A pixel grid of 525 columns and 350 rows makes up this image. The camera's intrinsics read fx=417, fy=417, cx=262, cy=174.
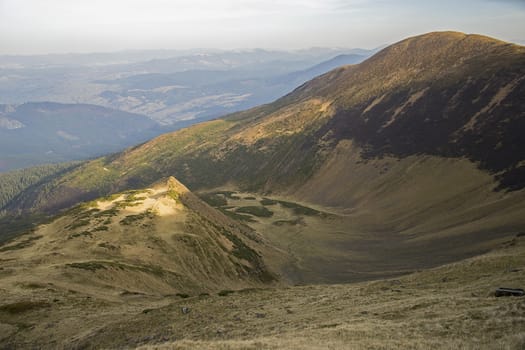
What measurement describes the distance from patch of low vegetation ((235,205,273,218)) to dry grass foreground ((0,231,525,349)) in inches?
4102

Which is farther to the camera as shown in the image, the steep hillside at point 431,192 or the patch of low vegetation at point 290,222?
the patch of low vegetation at point 290,222

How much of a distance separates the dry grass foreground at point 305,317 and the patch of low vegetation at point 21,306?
0.10m

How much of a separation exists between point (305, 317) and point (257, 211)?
129336 mm

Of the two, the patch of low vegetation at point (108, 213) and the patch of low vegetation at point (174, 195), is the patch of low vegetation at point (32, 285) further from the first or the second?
the patch of low vegetation at point (174, 195)

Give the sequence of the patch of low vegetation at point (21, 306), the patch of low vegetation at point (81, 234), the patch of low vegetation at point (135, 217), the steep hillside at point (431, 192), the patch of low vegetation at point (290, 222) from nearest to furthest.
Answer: the patch of low vegetation at point (21, 306), the patch of low vegetation at point (81, 234), the patch of low vegetation at point (135, 217), the steep hillside at point (431, 192), the patch of low vegetation at point (290, 222)

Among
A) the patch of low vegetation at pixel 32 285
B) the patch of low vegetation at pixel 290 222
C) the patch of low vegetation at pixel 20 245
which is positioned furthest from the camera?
the patch of low vegetation at pixel 290 222

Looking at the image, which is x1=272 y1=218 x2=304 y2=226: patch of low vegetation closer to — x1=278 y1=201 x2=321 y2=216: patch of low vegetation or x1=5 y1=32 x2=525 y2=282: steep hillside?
x1=5 y1=32 x2=525 y2=282: steep hillside

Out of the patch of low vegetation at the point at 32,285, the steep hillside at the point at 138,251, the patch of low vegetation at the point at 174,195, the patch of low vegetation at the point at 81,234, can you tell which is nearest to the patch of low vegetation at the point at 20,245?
the steep hillside at the point at 138,251

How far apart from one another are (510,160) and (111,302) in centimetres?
13144

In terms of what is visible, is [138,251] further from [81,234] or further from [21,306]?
[21,306]

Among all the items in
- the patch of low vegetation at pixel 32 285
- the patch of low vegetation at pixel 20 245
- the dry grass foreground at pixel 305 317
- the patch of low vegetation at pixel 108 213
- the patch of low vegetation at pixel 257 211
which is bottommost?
the patch of low vegetation at pixel 257 211

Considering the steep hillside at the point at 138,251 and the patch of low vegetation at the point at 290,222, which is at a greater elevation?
the steep hillside at the point at 138,251

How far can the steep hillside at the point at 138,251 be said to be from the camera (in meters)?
60.6

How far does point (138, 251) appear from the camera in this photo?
257ft
